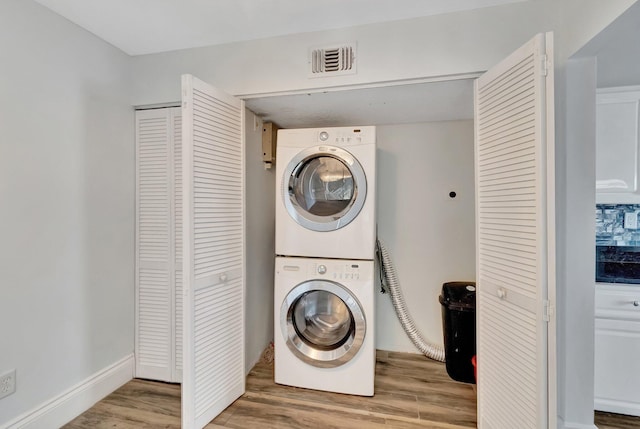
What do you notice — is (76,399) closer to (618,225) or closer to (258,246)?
(258,246)

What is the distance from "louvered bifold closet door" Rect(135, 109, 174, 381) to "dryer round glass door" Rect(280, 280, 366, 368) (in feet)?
2.83

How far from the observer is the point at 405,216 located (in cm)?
256

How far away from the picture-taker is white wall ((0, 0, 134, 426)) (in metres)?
1.45

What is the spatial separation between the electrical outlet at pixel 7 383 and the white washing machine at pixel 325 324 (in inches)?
52.2

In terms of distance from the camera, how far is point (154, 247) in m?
2.11

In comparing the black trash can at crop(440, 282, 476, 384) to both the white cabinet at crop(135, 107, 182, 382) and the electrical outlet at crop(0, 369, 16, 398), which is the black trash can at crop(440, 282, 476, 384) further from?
the electrical outlet at crop(0, 369, 16, 398)

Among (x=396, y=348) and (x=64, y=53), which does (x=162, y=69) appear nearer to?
(x=64, y=53)

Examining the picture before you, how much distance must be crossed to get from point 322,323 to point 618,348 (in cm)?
175

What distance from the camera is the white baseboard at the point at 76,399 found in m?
1.52

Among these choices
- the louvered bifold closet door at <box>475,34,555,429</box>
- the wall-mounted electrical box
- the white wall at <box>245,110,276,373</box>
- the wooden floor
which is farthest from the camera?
the wall-mounted electrical box

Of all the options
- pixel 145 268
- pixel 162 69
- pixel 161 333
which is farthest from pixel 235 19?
pixel 161 333

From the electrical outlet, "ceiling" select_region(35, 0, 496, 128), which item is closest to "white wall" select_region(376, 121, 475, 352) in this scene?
"ceiling" select_region(35, 0, 496, 128)

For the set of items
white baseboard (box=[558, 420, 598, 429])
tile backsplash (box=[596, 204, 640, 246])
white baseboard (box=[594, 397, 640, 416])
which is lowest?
white baseboard (box=[594, 397, 640, 416])

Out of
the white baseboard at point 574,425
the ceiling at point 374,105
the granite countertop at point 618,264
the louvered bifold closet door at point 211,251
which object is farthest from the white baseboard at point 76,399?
the granite countertop at point 618,264
